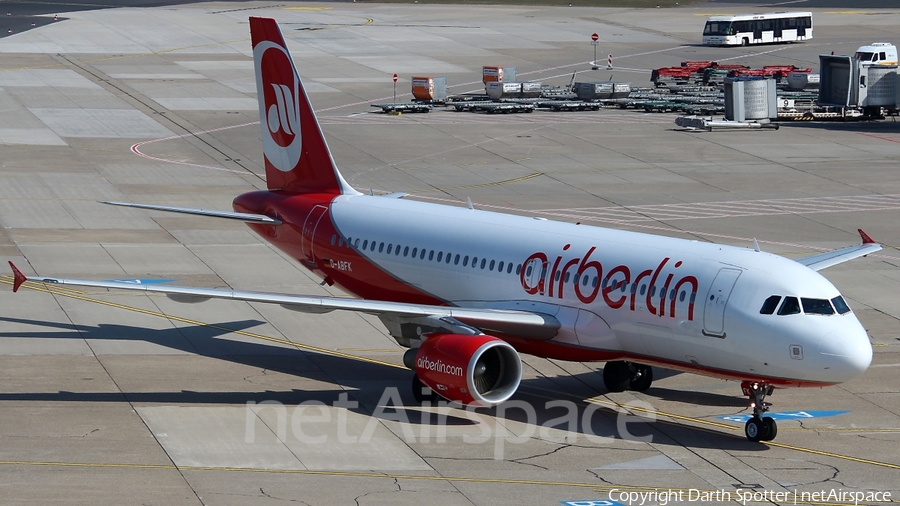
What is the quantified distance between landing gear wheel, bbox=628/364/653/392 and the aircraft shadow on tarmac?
10.5 inches

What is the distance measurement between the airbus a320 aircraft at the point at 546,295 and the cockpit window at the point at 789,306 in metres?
0.02

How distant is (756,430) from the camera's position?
27078mm

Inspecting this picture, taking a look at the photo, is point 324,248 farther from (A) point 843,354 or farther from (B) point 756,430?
(A) point 843,354

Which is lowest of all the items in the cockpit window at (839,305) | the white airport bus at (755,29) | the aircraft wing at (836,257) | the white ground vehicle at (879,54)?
the aircraft wing at (836,257)

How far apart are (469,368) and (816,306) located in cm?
758

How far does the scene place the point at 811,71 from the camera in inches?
3984

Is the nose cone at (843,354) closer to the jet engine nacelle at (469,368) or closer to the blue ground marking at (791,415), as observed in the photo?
the blue ground marking at (791,415)

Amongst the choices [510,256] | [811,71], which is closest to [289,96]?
[510,256]

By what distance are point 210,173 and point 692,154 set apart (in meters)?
26.2

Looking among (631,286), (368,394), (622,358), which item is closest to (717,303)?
(631,286)

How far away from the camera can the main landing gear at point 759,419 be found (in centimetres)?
2700

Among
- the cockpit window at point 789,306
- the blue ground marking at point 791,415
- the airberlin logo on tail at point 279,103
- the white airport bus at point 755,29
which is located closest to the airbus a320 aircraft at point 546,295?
the cockpit window at point 789,306

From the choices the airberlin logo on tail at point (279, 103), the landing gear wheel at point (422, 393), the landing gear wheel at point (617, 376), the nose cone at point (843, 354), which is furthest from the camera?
the airberlin logo on tail at point (279, 103)

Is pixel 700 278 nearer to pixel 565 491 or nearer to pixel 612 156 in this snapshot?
pixel 565 491
